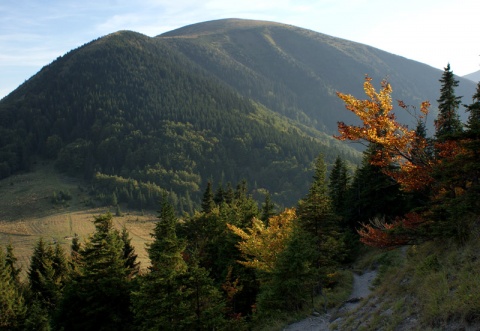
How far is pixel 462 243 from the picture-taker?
37.1ft

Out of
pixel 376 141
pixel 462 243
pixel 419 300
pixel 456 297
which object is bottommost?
pixel 419 300

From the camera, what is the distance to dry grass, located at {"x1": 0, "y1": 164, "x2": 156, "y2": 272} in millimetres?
113500

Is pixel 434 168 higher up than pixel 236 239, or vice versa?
pixel 434 168

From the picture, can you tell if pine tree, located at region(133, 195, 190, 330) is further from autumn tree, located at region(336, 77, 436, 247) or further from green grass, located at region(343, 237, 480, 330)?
autumn tree, located at region(336, 77, 436, 247)

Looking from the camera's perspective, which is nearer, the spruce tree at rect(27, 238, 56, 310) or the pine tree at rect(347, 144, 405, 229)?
the pine tree at rect(347, 144, 405, 229)

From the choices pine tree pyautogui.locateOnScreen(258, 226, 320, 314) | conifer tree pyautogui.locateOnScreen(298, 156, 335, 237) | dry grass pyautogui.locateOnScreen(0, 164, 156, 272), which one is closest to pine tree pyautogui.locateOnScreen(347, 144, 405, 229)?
conifer tree pyautogui.locateOnScreen(298, 156, 335, 237)

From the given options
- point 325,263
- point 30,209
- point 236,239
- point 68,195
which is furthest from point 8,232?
point 325,263

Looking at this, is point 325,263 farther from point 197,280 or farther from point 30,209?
point 30,209

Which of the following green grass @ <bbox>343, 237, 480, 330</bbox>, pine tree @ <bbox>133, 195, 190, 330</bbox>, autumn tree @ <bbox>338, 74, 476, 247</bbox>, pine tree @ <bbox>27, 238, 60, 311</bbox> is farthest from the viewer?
pine tree @ <bbox>27, 238, 60, 311</bbox>

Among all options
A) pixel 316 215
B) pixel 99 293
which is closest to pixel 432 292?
pixel 316 215

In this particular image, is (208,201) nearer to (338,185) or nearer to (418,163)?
(338,185)

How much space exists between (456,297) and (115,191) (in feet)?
621

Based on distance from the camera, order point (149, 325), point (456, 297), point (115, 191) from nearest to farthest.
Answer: point (456, 297), point (149, 325), point (115, 191)

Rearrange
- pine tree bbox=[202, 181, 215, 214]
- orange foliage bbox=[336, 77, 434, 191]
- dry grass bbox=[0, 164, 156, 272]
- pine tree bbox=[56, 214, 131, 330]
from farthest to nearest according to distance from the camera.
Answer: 1. dry grass bbox=[0, 164, 156, 272]
2. pine tree bbox=[202, 181, 215, 214]
3. pine tree bbox=[56, 214, 131, 330]
4. orange foliage bbox=[336, 77, 434, 191]
